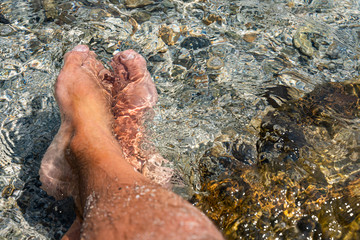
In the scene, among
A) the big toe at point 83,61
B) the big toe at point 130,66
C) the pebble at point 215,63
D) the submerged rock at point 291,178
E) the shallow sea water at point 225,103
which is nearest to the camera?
the submerged rock at point 291,178

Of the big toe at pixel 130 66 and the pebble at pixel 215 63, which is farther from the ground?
the big toe at pixel 130 66

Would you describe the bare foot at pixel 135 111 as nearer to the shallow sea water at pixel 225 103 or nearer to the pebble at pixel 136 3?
the shallow sea water at pixel 225 103

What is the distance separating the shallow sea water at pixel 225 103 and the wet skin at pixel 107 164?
25 centimetres

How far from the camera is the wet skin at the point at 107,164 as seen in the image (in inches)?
54.4

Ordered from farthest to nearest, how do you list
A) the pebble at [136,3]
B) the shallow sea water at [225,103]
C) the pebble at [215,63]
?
the pebble at [136,3] < the pebble at [215,63] < the shallow sea water at [225,103]

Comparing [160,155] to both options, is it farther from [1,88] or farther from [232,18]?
[232,18]

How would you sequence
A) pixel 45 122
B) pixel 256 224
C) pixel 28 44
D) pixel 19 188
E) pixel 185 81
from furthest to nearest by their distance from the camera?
pixel 28 44
pixel 185 81
pixel 45 122
pixel 19 188
pixel 256 224

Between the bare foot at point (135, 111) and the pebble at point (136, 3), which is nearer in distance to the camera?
the bare foot at point (135, 111)

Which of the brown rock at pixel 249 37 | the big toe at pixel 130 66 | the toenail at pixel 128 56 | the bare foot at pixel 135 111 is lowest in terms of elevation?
the bare foot at pixel 135 111

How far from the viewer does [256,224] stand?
1852 mm

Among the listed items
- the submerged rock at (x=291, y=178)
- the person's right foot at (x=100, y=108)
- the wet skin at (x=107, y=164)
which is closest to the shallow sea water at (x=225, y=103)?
the submerged rock at (x=291, y=178)

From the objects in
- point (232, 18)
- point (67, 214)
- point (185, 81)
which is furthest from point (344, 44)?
point (67, 214)

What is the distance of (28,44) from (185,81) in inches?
59.3

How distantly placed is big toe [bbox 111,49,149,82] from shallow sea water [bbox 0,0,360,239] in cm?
28
